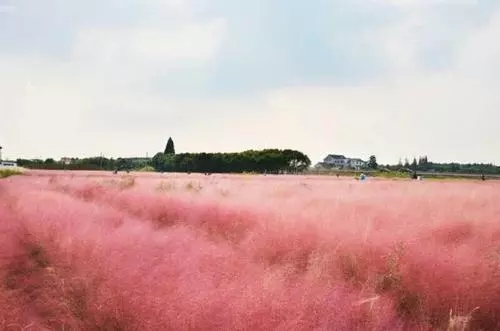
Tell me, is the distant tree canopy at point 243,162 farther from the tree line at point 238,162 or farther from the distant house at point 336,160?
the distant house at point 336,160

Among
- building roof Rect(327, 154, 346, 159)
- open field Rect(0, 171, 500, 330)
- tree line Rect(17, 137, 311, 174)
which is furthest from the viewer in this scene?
building roof Rect(327, 154, 346, 159)

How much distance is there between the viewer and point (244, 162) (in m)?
78.9

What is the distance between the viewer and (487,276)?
398 cm

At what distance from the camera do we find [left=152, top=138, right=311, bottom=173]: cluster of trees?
78.1m

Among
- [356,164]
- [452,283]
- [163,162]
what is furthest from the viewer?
[356,164]

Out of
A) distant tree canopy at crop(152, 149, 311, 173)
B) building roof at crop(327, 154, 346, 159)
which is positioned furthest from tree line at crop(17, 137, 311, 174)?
building roof at crop(327, 154, 346, 159)

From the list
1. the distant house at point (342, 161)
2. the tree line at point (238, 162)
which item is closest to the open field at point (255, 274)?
the tree line at point (238, 162)

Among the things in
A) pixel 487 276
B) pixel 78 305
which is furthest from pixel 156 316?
pixel 487 276

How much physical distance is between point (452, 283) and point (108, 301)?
2.75m

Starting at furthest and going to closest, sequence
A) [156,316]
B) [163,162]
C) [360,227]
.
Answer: [163,162] → [360,227] → [156,316]

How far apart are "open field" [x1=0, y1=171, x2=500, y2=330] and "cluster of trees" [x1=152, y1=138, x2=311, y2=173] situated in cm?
6989

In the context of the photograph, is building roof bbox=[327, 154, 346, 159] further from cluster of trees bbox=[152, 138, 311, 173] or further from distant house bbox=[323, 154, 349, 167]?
cluster of trees bbox=[152, 138, 311, 173]

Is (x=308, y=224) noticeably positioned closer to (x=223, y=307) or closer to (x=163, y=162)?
(x=223, y=307)

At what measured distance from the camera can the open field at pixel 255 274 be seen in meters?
2.81
